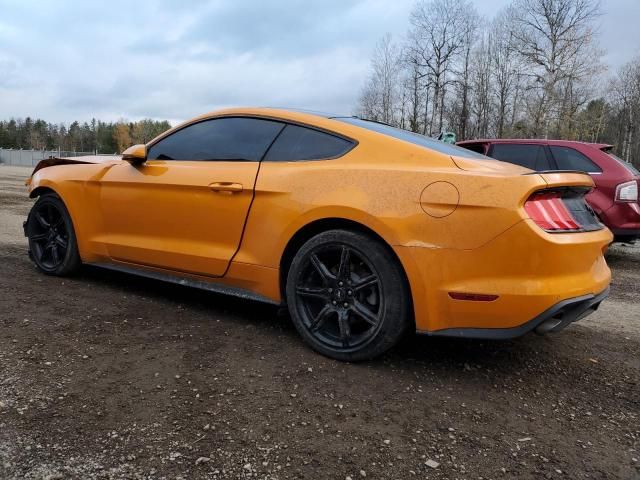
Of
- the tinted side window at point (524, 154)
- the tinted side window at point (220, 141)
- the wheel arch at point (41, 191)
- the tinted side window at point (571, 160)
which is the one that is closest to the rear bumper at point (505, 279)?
the tinted side window at point (220, 141)

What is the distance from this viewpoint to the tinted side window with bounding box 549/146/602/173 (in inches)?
252

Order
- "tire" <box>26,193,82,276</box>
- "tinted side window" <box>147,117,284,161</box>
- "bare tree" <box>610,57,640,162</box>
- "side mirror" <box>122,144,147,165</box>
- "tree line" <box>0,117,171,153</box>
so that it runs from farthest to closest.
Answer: "tree line" <box>0,117,171,153</box> → "bare tree" <box>610,57,640,162</box> → "tire" <box>26,193,82,276</box> → "side mirror" <box>122,144,147,165</box> → "tinted side window" <box>147,117,284,161</box>

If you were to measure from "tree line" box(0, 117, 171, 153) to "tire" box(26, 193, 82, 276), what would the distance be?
350 ft

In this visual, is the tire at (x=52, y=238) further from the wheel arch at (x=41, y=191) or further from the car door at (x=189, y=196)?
the car door at (x=189, y=196)

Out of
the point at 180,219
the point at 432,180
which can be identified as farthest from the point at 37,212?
the point at 432,180

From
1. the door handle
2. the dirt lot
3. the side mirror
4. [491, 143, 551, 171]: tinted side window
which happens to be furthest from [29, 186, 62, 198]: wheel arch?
[491, 143, 551, 171]: tinted side window

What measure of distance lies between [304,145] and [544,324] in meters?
1.72

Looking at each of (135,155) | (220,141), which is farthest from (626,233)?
(135,155)

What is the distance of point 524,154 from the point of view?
708 cm

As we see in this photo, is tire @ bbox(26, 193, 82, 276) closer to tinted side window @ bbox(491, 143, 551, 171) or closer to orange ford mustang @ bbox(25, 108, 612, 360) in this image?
orange ford mustang @ bbox(25, 108, 612, 360)

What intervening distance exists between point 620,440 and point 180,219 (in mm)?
2792

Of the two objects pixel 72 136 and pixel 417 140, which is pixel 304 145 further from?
pixel 72 136

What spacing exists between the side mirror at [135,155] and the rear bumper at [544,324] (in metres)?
2.46

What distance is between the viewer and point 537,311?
95.7 inches
